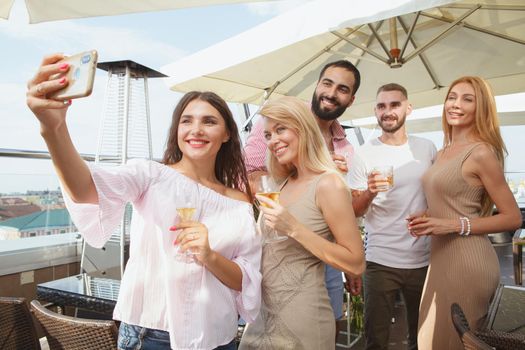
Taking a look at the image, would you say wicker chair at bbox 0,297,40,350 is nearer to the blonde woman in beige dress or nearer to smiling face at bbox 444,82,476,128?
the blonde woman in beige dress

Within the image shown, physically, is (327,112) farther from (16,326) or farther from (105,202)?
(16,326)

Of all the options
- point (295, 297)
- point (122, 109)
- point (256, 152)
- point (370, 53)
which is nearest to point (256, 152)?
point (256, 152)

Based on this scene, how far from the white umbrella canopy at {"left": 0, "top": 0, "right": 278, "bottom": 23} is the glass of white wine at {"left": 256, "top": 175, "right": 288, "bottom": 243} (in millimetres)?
1600

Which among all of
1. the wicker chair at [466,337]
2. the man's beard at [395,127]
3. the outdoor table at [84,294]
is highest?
the man's beard at [395,127]

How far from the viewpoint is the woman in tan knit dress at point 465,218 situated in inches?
77.6

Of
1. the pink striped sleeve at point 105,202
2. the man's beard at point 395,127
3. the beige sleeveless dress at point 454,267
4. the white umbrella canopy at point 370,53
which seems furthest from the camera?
the white umbrella canopy at point 370,53

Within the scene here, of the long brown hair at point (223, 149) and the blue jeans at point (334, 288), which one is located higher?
the long brown hair at point (223, 149)

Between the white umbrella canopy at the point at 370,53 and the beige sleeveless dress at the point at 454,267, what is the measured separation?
1.09 meters

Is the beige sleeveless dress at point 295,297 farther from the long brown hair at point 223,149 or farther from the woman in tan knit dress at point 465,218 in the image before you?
the woman in tan knit dress at point 465,218

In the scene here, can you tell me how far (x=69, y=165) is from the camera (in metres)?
1.13

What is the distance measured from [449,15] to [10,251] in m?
4.35

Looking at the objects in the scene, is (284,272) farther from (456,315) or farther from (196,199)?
(456,315)

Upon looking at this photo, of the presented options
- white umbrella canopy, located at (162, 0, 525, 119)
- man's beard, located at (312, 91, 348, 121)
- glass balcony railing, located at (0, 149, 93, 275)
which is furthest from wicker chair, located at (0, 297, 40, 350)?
white umbrella canopy, located at (162, 0, 525, 119)

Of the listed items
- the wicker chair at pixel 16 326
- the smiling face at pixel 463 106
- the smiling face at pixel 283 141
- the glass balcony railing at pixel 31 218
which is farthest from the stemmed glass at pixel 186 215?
the glass balcony railing at pixel 31 218
